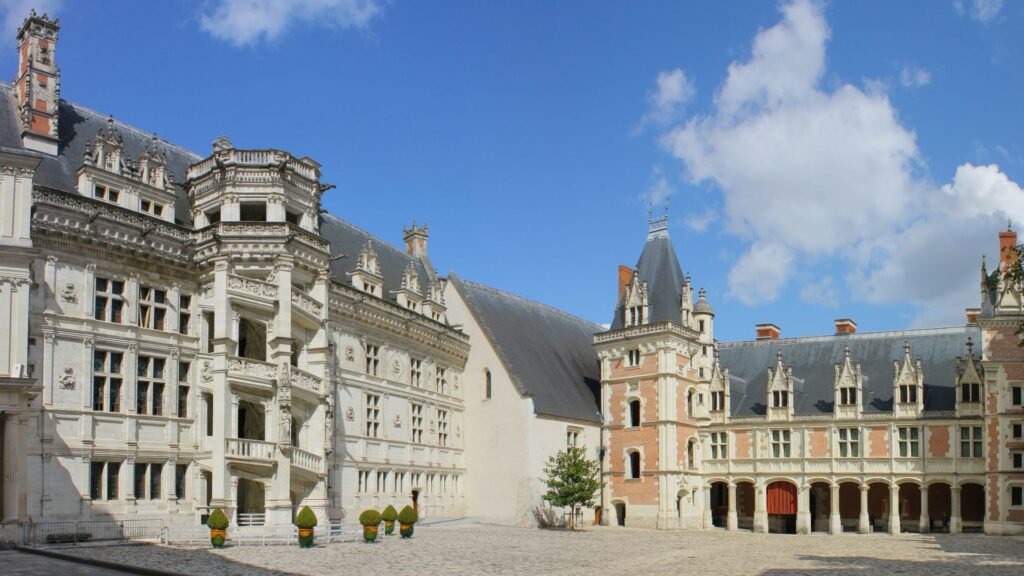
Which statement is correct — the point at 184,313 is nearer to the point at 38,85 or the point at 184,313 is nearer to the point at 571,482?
the point at 38,85

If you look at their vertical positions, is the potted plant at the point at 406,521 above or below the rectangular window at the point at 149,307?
below

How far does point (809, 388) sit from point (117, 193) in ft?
112

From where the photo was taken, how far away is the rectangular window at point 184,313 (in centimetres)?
3075

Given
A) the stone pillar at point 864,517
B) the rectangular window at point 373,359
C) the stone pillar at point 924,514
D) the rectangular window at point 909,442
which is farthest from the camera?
the stone pillar at point 864,517

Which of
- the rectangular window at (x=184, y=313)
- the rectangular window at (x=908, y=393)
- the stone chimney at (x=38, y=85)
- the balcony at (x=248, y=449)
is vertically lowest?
the balcony at (x=248, y=449)

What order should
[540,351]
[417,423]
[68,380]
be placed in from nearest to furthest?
[68,380] < [417,423] < [540,351]

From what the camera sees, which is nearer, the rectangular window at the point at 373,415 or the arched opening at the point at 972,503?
the rectangular window at the point at 373,415

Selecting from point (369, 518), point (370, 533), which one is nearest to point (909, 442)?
point (370, 533)

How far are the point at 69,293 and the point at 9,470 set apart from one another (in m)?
5.61

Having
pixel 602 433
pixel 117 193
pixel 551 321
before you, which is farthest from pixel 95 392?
pixel 551 321

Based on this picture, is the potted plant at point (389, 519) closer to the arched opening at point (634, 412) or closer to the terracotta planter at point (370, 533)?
the terracotta planter at point (370, 533)

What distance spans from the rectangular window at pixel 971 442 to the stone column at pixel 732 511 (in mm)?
10579

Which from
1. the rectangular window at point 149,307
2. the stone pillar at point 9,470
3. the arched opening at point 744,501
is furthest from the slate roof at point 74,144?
the arched opening at point 744,501

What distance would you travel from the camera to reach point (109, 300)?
28297 millimetres
